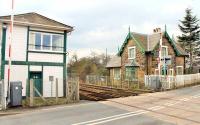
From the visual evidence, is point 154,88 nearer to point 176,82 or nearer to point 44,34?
point 176,82

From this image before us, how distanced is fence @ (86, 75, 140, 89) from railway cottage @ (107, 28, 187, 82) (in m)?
0.79

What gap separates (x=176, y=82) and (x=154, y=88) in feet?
11.0

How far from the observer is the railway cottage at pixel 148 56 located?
139 feet

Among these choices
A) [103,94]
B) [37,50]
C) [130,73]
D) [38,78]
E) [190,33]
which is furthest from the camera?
[190,33]

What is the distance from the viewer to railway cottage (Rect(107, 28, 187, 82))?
42375 mm

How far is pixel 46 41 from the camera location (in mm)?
26281

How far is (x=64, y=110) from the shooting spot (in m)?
17.9

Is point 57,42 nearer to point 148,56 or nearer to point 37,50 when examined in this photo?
point 37,50

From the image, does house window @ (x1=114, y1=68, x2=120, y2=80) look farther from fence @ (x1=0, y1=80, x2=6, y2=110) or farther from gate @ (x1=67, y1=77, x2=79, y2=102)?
fence @ (x1=0, y1=80, x2=6, y2=110)

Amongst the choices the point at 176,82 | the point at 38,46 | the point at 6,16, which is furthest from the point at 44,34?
the point at 176,82

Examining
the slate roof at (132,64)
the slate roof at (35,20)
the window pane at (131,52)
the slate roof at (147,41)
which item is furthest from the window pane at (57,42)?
the window pane at (131,52)

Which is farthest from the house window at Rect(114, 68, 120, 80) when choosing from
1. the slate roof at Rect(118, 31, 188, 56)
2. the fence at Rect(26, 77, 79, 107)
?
the fence at Rect(26, 77, 79, 107)

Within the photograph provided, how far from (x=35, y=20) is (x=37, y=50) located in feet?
8.27

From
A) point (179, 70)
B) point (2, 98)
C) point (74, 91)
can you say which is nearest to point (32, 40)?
point (74, 91)
